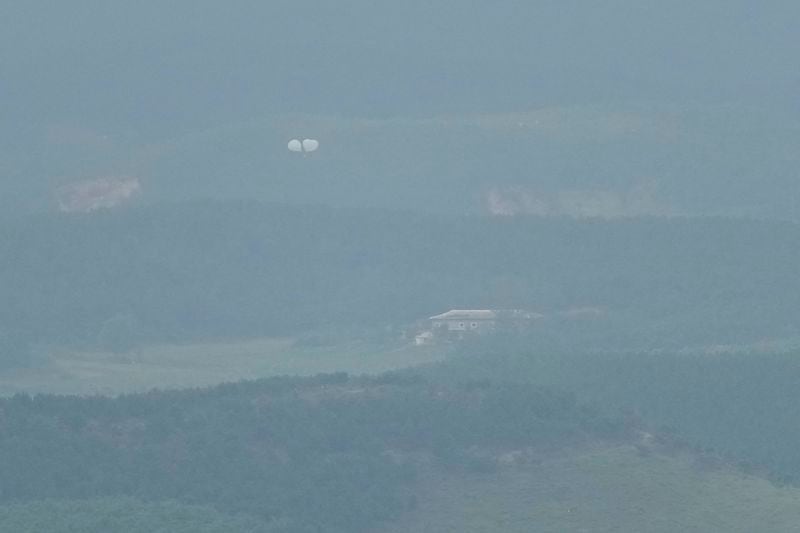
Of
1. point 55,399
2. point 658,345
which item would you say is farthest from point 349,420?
point 658,345

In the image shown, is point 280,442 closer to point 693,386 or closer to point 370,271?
point 693,386

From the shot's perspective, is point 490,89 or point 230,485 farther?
point 490,89

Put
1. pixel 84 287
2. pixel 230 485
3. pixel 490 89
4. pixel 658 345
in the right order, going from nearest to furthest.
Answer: pixel 230 485 → pixel 658 345 → pixel 84 287 → pixel 490 89

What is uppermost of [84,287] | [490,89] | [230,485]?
[490,89]

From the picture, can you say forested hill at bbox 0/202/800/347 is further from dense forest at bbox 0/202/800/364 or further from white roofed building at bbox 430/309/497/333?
white roofed building at bbox 430/309/497/333

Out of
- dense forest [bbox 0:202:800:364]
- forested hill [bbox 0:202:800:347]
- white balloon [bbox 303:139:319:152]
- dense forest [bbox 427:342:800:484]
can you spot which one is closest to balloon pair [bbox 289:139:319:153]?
white balloon [bbox 303:139:319:152]

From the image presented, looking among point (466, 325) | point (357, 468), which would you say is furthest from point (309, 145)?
point (357, 468)

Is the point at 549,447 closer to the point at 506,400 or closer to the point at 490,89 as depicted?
the point at 506,400
